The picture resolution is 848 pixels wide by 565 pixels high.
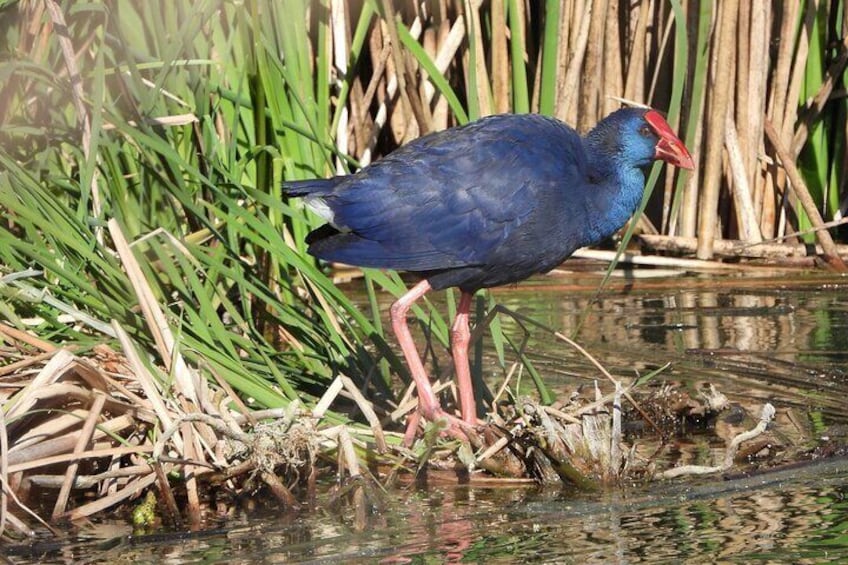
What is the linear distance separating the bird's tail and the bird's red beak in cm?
85

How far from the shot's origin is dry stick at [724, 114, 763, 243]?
5348 millimetres

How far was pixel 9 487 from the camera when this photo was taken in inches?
114

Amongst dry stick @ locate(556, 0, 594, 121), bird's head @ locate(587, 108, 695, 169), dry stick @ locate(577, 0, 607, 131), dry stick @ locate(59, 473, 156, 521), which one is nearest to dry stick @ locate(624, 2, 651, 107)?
dry stick @ locate(577, 0, 607, 131)

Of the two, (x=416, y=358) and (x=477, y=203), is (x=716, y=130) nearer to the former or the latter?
(x=477, y=203)

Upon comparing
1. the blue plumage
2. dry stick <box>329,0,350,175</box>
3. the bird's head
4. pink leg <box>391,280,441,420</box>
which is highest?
dry stick <box>329,0,350,175</box>

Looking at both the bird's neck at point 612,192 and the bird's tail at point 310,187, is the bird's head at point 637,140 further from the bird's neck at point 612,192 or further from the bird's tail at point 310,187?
the bird's tail at point 310,187

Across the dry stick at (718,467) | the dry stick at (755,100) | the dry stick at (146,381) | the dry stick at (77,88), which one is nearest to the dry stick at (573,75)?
the dry stick at (755,100)

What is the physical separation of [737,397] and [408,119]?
2.02m

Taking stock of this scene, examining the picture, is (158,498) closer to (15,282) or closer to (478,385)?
(15,282)

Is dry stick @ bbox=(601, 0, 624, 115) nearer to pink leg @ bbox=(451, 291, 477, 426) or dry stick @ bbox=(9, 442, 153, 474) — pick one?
pink leg @ bbox=(451, 291, 477, 426)

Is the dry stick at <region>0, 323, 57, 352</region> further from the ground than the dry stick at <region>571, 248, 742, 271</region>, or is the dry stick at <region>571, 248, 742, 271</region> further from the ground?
the dry stick at <region>571, 248, 742, 271</region>

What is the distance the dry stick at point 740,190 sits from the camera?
5.35 m

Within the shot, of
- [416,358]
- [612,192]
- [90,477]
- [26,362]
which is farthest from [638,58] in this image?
[90,477]

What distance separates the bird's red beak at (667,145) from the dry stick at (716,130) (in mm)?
1568
